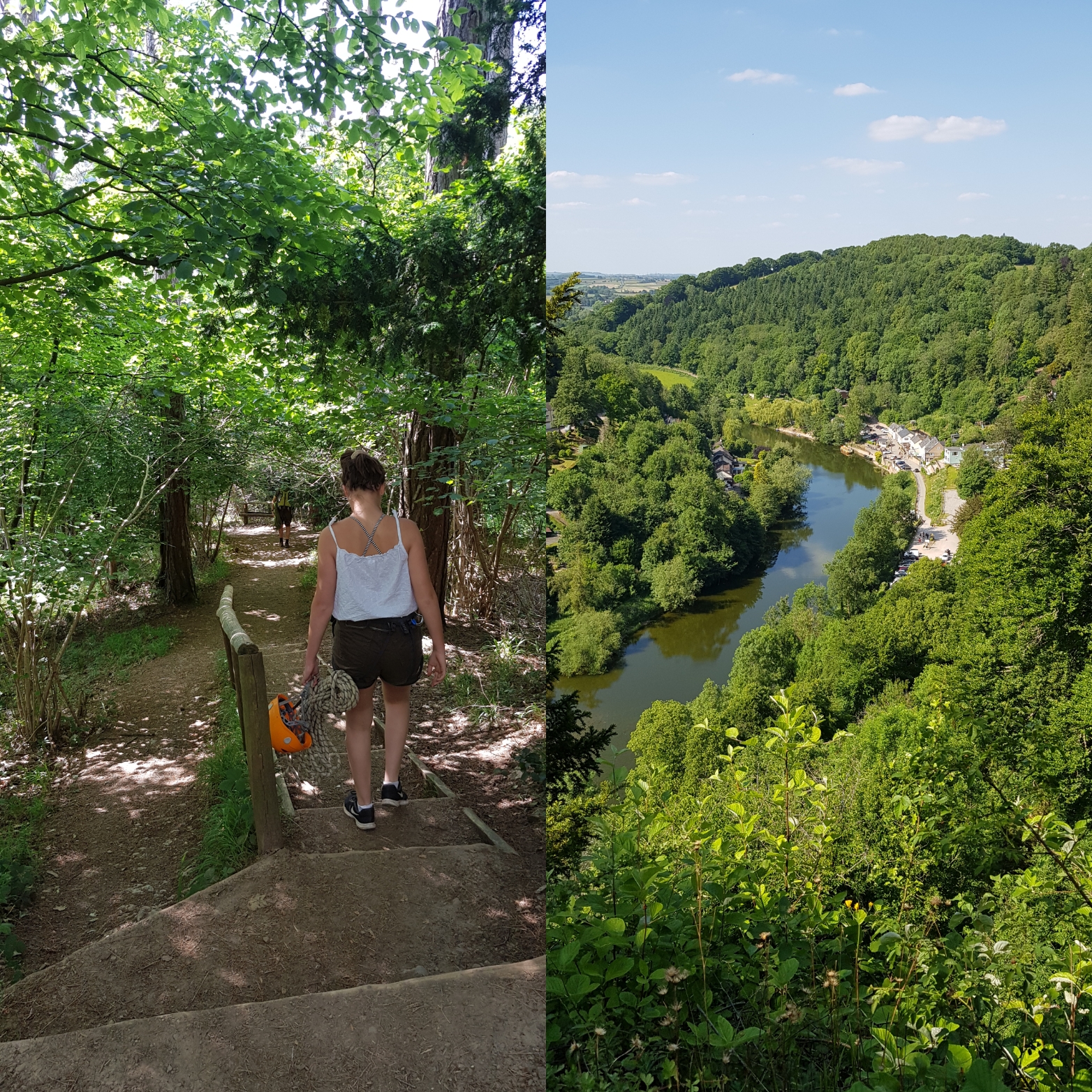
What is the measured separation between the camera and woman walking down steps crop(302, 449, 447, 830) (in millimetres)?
1671

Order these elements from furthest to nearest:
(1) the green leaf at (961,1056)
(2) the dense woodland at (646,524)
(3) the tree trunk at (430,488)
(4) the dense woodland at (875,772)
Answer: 1. (3) the tree trunk at (430,488)
2. (2) the dense woodland at (646,524)
3. (4) the dense woodland at (875,772)
4. (1) the green leaf at (961,1056)

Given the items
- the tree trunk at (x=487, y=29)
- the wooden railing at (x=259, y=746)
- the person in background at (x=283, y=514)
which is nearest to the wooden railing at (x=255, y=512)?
the person in background at (x=283, y=514)

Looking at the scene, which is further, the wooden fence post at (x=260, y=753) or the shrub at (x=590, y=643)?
the wooden fence post at (x=260, y=753)

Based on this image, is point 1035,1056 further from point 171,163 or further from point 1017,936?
point 171,163

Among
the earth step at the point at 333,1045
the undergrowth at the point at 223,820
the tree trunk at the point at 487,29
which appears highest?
the tree trunk at the point at 487,29

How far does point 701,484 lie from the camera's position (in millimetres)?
1862

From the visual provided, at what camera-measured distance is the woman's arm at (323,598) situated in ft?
5.44

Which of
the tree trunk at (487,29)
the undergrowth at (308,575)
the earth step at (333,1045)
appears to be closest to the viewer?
the earth step at (333,1045)

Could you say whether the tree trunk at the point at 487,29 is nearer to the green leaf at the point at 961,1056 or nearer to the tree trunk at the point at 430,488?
the tree trunk at the point at 430,488

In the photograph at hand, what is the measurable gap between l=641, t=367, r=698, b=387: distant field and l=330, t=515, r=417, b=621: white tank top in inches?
26.1

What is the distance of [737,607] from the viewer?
1959 mm

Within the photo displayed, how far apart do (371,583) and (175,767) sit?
50.0 inches

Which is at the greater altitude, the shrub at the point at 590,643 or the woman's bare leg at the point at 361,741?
the shrub at the point at 590,643

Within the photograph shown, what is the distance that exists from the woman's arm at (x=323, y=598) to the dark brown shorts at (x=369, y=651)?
0.15 ft
